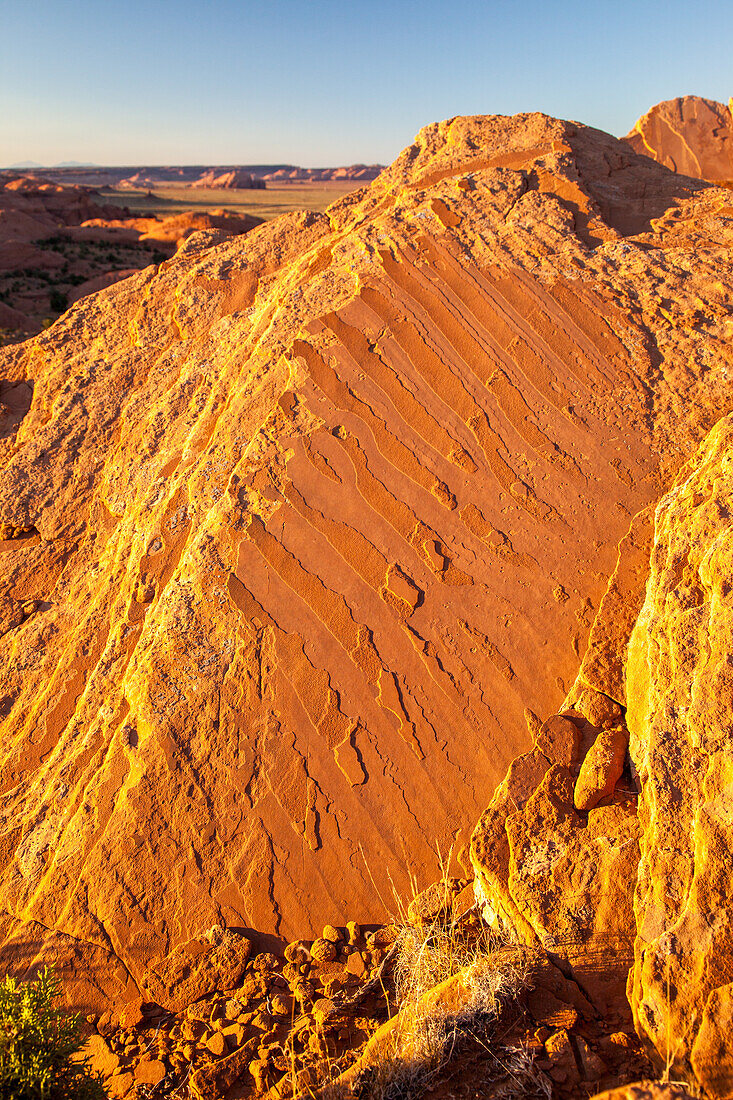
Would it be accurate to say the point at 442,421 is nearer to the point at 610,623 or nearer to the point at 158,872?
the point at 610,623

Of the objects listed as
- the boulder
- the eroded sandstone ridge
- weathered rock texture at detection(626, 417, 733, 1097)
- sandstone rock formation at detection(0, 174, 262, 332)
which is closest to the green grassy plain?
sandstone rock formation at detection(0, 174, 262, 332)

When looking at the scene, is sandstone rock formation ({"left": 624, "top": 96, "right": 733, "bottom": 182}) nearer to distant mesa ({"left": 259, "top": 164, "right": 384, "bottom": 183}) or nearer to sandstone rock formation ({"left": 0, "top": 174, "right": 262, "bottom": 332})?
sandstone rock formation ({"left": 0, "top": 174, "right": 262, "bottom": 332})

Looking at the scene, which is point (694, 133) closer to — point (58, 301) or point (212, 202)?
point (58, 301)

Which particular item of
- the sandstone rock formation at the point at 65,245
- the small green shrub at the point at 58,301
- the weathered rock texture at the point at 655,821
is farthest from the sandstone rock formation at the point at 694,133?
the weathered rock texture at the point at 655,821

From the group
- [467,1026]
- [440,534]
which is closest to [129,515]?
[440,534]

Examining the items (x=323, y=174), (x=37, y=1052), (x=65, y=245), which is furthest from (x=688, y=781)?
(x=323, y=174)
